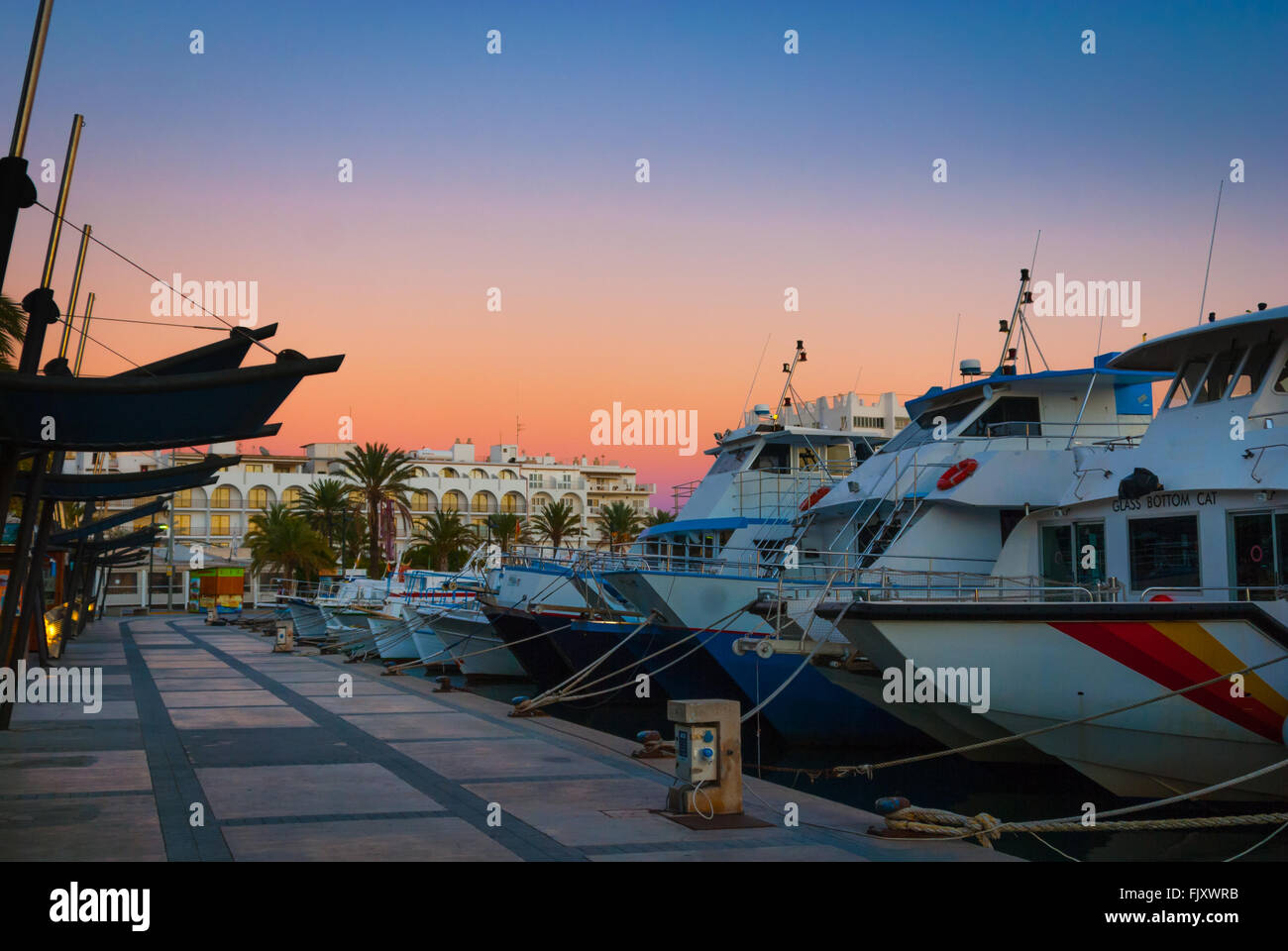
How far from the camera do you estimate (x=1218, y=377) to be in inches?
584

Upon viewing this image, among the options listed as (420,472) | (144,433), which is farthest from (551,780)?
(420,472)

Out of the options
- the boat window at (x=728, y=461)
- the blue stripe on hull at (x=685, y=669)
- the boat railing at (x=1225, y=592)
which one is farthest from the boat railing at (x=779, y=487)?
the boat railing at (x=1225, y=592)

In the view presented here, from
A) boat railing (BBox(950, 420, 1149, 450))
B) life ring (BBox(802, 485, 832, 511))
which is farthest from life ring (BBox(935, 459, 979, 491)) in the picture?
life ring (BBox(802, 485, 832, 511))

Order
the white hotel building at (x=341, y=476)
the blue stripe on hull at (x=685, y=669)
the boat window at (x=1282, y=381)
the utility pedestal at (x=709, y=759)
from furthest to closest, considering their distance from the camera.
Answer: the white hotel building at (x=341, y=476)
the blue stripe on hull at (x=685, y=669)
the boat window at (x=1282, y=381)
the utility pedestal at (x=709, y=759)

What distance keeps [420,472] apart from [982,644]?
97.6m

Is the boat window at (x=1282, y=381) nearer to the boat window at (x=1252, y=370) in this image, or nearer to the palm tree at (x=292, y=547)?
the boat window at (x=1252, y=370)

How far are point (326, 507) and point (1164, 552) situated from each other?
67.4 meters

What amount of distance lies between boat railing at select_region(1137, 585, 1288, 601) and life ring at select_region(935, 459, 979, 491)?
4.11m

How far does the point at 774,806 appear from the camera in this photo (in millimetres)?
10812

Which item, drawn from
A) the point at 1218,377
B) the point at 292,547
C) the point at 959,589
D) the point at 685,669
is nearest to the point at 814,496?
the point at 685,669

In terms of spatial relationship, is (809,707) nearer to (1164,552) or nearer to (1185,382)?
(1164,552)

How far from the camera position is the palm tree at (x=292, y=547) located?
2948 inches

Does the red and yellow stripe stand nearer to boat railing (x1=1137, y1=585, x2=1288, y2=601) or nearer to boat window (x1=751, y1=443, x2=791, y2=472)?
boat railing (x1=1137, y1=585, x2=1288, y2=601)

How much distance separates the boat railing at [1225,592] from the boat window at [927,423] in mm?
6360
